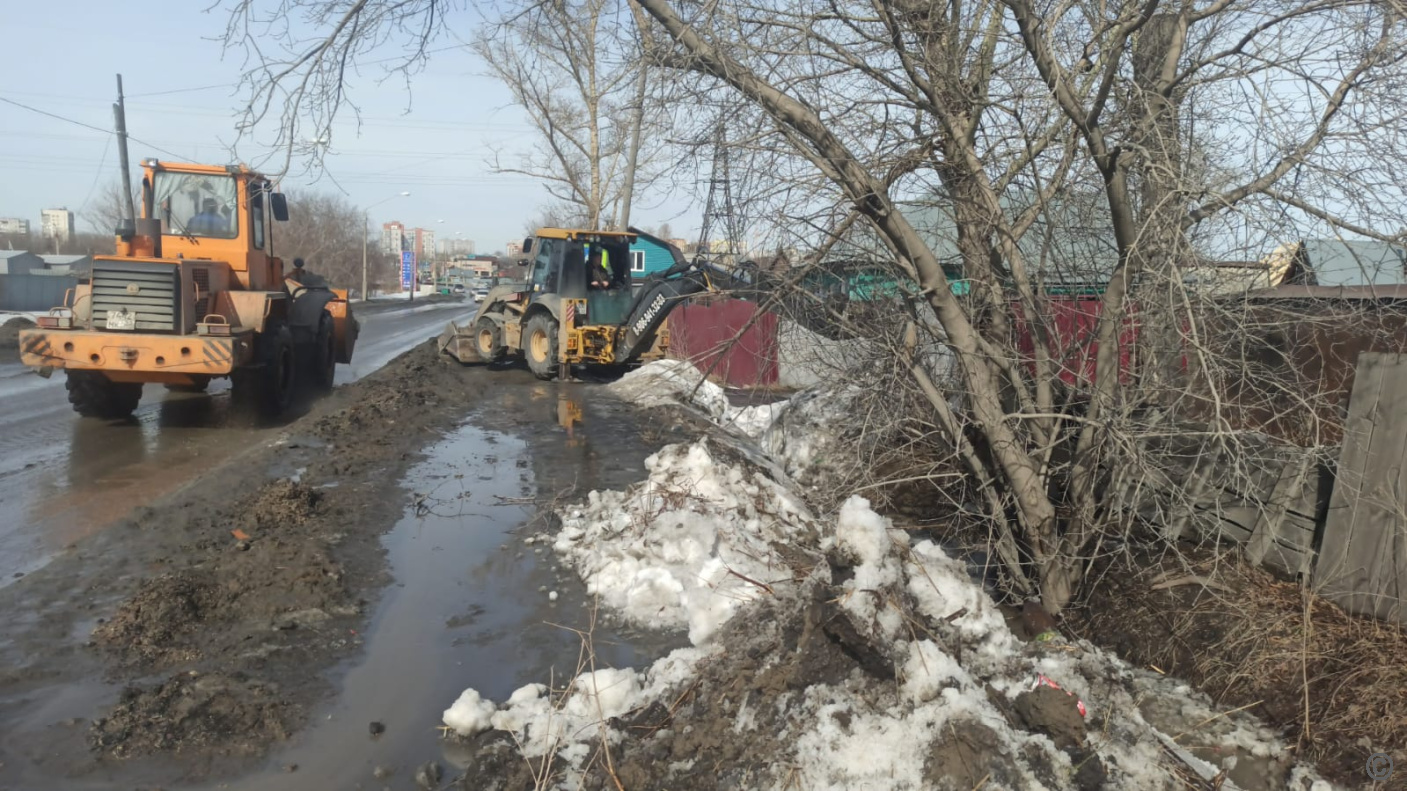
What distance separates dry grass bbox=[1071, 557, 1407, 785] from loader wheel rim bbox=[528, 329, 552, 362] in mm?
12684

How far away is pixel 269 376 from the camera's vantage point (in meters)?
11.6

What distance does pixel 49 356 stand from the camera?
9984 mm

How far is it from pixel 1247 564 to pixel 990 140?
2.80 m

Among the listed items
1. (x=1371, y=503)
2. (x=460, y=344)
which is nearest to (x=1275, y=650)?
(x=1371, y=503)

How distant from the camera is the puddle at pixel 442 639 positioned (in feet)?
12.9

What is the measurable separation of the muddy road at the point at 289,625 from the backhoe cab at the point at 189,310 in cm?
188

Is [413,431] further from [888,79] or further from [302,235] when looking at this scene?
[302,235]

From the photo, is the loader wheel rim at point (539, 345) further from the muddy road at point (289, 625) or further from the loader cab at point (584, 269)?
the muddy road at point (289, 625)

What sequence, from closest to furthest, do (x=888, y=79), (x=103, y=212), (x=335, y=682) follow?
(x=335, y=682) → (x=888, y=79) → (x=103, y=212)

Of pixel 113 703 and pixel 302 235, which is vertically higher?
pixel 302 235

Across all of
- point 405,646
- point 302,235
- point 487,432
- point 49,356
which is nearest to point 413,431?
point 487,432

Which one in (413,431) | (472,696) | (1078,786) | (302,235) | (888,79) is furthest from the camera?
(302,235)

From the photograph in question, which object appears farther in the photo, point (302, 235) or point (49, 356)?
point (302, 235)

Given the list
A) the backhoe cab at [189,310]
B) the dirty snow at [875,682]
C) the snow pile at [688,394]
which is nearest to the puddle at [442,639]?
the dirty snow at [875,682]
